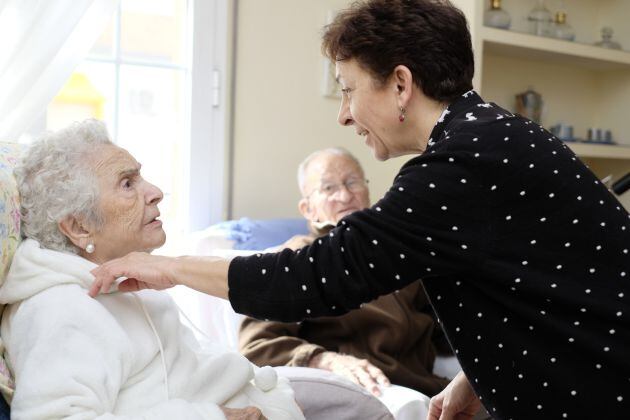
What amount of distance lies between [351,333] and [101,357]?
1193 millimetres

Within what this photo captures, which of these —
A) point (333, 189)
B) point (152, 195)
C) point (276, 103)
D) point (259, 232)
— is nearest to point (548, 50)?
point (276, 103)

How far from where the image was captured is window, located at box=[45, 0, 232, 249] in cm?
287

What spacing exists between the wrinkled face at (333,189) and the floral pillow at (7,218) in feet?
4.30

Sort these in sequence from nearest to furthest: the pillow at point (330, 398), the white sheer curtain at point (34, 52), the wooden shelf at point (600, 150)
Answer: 1. the pillow at point (330, 398)
2. the white sheer curtain at point (34, 52)
3. the wooden shelf at point (600, 150)

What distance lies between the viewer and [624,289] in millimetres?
1239

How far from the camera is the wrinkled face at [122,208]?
5.08 feet

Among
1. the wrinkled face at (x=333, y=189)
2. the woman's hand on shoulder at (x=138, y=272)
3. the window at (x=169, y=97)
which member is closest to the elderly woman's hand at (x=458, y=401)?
the woman's hand on shoulder at (x=138, y=272)

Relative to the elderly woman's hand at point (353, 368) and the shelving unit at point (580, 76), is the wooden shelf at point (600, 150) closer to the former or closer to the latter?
the shelving unit at point (580, 76)

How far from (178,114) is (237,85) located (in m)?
0.27

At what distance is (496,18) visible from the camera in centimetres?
357

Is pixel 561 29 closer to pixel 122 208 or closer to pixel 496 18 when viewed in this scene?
pixel 496 18

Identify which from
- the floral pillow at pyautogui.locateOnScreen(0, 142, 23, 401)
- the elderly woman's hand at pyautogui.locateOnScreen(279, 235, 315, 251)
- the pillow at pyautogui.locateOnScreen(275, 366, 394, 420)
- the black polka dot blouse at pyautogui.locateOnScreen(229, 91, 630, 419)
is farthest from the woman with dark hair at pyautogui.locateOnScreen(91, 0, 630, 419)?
the elderly woman's hand at pyautogui.locateOnScreen(279, 235, 315, 251)

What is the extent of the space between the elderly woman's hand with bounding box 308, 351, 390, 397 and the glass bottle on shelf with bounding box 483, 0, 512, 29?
1.98 meters

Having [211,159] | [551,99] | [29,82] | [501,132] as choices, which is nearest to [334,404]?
[501,132]
